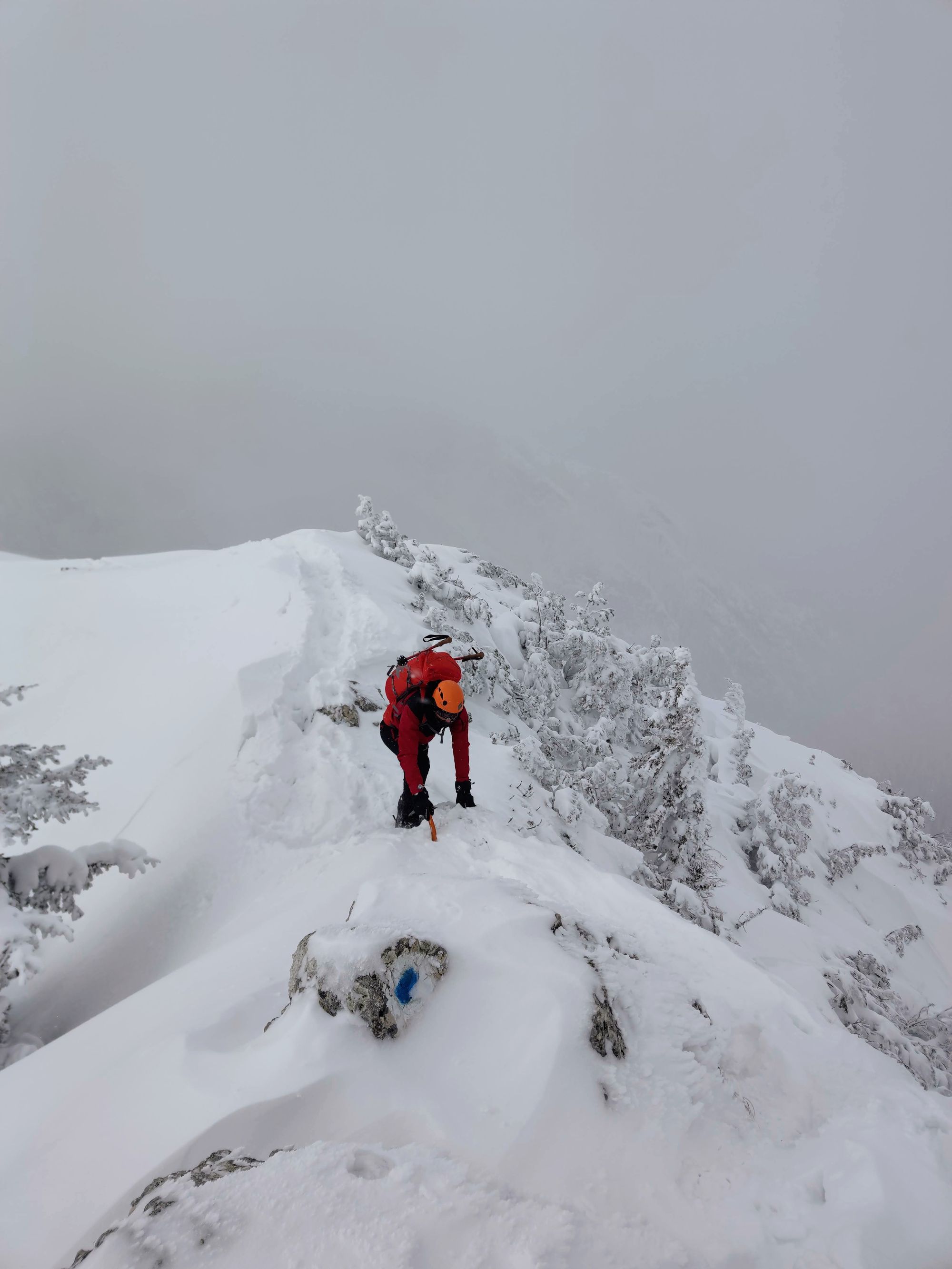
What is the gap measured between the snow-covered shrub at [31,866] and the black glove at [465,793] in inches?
142

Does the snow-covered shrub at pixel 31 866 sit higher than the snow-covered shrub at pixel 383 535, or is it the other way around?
the snow-covered shrub at pixel 383 535

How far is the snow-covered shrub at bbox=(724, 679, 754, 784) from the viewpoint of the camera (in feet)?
74.1

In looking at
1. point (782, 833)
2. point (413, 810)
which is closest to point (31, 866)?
point (413, 810)

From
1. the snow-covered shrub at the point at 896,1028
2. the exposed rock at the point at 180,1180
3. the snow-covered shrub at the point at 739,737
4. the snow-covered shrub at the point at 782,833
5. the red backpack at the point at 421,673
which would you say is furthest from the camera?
the snow-covered shrub at the point at 739,737

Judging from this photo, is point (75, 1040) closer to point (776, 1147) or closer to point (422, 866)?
point (422, 866)

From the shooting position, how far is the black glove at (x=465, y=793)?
6.46m

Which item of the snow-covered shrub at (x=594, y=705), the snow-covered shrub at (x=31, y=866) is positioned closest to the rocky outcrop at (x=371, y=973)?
the snow-covered shrub at (x=31, y=866)

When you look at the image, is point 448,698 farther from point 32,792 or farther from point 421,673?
point 32,792

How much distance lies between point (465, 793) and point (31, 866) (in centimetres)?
417

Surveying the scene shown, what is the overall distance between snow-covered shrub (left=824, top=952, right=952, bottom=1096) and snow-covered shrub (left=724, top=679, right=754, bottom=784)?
13646mm

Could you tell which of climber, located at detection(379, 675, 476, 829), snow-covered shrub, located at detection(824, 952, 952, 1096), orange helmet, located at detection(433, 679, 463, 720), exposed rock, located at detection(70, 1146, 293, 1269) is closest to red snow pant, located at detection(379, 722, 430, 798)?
climber, located at detection(379, 675, 476, 829)

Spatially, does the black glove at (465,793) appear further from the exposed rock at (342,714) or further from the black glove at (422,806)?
the exposed rock at (342,714)

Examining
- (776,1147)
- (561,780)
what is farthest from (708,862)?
(776,1147)

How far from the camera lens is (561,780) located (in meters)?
9.43
